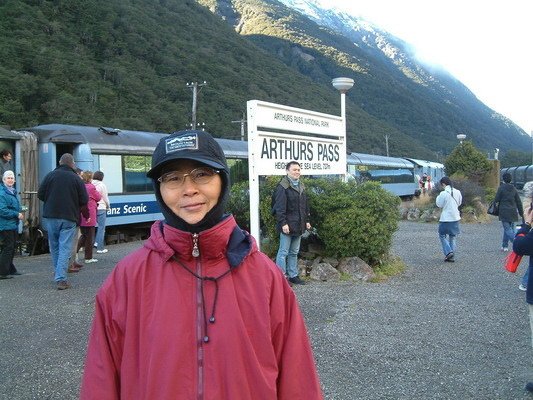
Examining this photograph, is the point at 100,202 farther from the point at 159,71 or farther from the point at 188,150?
the point at 159,71

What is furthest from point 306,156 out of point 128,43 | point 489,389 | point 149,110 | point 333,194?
point 128,43

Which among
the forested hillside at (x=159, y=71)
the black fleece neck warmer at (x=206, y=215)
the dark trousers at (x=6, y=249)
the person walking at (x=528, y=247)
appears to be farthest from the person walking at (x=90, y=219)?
the forested hillside at (x=159, y=71)

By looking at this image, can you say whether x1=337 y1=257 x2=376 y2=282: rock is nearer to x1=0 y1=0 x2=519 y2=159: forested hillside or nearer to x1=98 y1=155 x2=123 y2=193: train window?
x1=98 y1=155 x2=123 y2=193: train window

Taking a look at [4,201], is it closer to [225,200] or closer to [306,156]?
[306,156]

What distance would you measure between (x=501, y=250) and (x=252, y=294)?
10952mm

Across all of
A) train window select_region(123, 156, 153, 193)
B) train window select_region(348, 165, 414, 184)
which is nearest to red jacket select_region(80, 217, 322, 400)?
train window select_region(123, 156, 153, 193)

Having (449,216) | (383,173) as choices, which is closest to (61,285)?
(449,216)

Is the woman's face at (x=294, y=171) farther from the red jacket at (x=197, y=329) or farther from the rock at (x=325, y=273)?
the red jacket at (x=197, y=329)

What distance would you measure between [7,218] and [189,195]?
689 cm

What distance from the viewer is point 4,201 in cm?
777

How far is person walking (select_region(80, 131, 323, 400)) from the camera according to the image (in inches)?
69.8

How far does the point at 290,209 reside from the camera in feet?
24.2

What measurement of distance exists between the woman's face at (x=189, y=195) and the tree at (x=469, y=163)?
23190 mm

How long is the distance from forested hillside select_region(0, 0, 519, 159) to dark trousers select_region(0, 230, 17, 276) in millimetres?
25376
